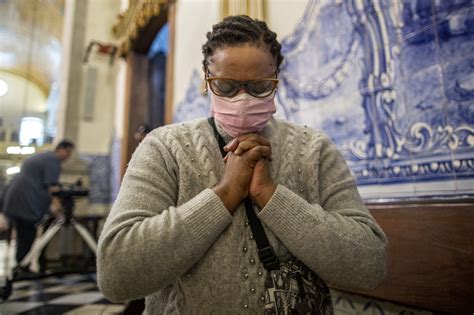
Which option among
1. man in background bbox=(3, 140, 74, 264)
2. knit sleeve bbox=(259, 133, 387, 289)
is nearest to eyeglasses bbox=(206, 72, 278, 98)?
knit sleeve bbox=(259, 133, 387, 289)

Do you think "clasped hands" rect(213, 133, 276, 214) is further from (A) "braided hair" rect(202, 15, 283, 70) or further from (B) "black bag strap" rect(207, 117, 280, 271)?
(A) "braided hair" rect(202, 15, 283, 70)

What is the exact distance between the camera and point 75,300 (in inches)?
92.9

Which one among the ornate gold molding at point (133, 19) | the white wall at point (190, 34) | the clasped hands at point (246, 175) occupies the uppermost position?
the ornate gold molding at point (133, 19)

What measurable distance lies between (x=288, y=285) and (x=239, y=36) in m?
0.60

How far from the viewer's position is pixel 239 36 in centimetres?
77

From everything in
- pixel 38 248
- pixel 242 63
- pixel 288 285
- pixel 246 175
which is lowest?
pixel 38 248

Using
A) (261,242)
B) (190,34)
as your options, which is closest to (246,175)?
(261,242)

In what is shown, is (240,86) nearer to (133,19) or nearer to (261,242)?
(261,242)

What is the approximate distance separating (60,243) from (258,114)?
410 cm

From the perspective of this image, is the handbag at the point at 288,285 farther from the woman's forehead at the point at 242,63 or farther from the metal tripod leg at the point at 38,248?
the metal tripod leg at the point at 38,248

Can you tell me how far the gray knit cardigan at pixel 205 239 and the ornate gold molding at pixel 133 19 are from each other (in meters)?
3.04

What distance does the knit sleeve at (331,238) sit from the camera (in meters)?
0.68

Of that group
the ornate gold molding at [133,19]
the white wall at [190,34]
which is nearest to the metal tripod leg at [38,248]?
the white wall at [190,34]

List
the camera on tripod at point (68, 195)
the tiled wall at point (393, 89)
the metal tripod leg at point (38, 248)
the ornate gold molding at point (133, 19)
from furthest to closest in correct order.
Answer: the ornate gold molding at point (133, 19) < the camera on tripod at point (68, 195) < the metal tripod leg at point (38, 248) < the tiled wall at point (393, 89)
